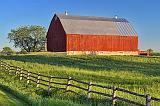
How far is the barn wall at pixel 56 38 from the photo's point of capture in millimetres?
75656

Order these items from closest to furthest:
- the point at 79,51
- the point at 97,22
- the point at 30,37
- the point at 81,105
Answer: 1. the point at 81,105
2. the point at 79,51
3. the point at 97,22
4. the point at 30,37

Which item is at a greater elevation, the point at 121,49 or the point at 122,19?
the point at 122,19

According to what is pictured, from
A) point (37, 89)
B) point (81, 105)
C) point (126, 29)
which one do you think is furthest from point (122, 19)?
point (81, 105)

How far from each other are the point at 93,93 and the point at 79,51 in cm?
5505

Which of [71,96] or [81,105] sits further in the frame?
[71,96]

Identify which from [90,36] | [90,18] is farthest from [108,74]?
[90,18]

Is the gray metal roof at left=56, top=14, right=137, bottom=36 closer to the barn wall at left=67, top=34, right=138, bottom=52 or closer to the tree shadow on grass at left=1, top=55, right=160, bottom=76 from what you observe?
the barn wall at left=67, top=34, right=138, bottom=52

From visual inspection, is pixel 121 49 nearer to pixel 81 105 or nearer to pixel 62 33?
pixel 62 33

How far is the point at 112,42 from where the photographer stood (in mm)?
78062

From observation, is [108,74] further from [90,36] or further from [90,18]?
[90,18]

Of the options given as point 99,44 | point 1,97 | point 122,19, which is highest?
point 122,19

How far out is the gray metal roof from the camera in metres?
77.3

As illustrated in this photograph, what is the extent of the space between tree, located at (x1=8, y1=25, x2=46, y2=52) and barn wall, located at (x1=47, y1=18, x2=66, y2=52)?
33835 mm

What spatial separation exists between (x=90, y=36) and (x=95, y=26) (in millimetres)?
4561
